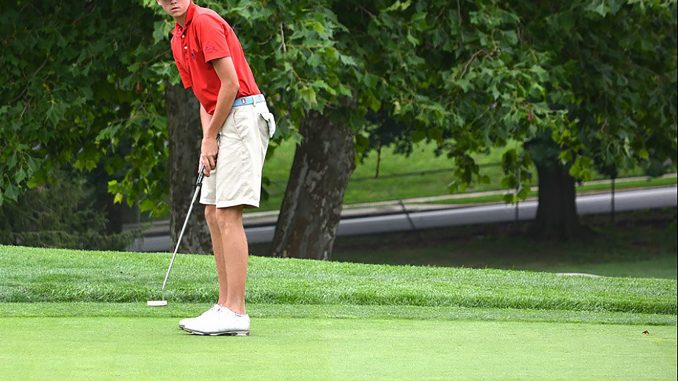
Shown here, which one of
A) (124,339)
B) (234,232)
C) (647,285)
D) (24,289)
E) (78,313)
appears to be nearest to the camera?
(124,339)

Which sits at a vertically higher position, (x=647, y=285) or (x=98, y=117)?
(x=98, y=117)

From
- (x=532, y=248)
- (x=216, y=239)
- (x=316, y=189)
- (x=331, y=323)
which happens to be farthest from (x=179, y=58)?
(x=532, y=248)

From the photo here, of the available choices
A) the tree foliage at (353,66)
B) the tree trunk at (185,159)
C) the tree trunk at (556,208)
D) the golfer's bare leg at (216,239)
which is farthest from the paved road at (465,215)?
the golfer's bare leg at (216,239)

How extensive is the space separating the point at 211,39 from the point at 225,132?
0.51 metres

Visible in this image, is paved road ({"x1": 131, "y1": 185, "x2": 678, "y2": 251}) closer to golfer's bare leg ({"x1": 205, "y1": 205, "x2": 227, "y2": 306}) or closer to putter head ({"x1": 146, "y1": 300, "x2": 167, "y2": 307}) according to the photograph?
putter head ({"x1": 146, "y1": 300, "x2": 167, "y2": 307})

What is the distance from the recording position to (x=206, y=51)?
22.5 ft

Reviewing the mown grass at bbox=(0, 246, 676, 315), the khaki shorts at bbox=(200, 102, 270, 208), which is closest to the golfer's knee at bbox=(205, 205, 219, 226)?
the khaki shorts at bbox=(200, 102, 270, 208)

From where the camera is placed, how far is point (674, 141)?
20469 mm

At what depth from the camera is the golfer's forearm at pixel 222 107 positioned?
693 centimetres

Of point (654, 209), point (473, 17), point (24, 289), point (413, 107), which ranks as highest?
point (473, 17)

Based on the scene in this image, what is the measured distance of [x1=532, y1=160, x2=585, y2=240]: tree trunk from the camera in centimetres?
3328

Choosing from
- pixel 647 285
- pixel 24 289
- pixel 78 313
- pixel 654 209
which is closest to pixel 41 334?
pixel 78 313

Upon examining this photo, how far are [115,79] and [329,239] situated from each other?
11.4ft

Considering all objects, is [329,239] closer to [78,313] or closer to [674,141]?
[674,141]
